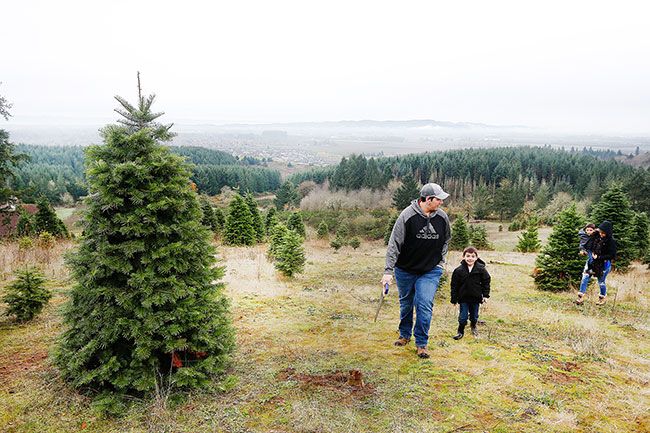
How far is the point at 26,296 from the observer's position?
21.3 ft

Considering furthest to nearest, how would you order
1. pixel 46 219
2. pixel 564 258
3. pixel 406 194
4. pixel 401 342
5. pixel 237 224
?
pixel 406 194, pixel 46 219, pixel 237 224, pixel 564 258, pixel 401 342

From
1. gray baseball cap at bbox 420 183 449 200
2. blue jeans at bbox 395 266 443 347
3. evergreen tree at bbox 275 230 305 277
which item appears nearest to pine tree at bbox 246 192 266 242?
evergreen tree at bbox 275 230 305 277

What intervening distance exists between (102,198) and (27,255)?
10.7 meters

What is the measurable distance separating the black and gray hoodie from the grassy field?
4.50 feet

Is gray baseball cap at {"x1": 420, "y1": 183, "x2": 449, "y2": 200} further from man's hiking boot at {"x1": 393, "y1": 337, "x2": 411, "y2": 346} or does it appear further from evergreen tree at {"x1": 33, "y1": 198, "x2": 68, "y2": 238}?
evergreen tree at {"x1": 33, "y1": 198, "x2": 68, "y2": 238}

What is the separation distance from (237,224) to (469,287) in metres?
23.3

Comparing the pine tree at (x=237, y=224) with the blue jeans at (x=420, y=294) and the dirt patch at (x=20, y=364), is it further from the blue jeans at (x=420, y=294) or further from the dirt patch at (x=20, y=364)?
the blue jeans at (x=420, y=294)

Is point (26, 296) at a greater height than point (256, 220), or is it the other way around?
point (26, 296)

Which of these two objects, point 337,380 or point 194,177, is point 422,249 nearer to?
point 337,380

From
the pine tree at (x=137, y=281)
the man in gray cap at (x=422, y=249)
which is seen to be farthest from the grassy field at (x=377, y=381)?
the man in gray cap at (x=422, y=249)

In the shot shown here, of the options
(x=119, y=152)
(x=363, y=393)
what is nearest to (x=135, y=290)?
(x=119, y=152)

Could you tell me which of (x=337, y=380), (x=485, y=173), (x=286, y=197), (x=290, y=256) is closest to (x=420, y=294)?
(x=337, y=380)

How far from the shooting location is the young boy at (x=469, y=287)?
6.38 metres

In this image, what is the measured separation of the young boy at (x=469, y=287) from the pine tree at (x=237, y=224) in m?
23.0
